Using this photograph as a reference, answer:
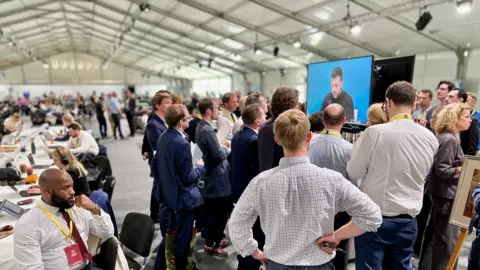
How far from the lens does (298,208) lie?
1.12m

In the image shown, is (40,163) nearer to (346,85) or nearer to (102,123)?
(346,85)

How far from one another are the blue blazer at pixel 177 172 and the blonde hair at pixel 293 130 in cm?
127

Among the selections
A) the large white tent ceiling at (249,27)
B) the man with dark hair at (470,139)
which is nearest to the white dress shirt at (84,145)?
the man with dark hair at (470,139)

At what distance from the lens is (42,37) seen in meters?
18.0

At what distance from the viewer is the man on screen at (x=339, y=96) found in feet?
9.85

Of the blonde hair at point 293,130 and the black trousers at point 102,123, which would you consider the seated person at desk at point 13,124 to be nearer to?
the black trousers at point 102,123

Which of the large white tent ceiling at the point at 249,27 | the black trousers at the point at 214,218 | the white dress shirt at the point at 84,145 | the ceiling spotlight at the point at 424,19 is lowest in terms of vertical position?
the black trousers at the point at 214,218

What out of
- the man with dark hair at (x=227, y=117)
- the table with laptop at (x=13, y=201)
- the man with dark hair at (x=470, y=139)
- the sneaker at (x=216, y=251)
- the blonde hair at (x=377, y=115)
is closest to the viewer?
the table with laptop at (x=13, y=201)

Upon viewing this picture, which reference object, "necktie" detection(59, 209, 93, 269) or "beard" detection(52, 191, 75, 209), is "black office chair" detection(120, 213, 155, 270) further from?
"beard" detection(52, 191, 75, 209)

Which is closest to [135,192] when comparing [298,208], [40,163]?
[40,163]

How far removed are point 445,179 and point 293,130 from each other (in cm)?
184

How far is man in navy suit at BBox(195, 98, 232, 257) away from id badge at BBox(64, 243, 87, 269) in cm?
132

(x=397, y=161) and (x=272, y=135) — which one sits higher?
(x=272, y=135)

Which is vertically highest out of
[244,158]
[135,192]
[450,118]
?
[450,118]
